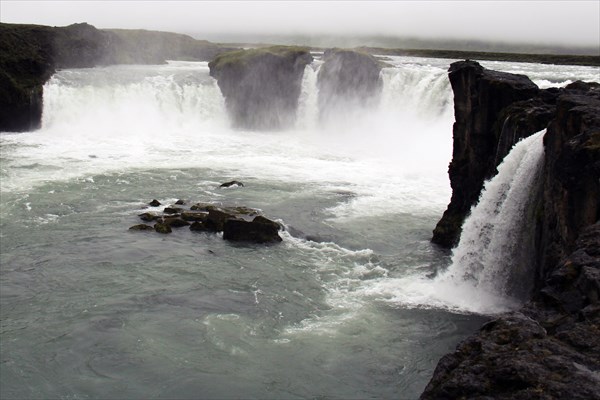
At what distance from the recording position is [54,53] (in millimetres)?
53469

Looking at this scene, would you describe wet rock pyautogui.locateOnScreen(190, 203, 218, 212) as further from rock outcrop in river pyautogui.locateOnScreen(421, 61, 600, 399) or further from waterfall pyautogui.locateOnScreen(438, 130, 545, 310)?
waterfall pyautogui.locateOnScreen(438, 130, 545, 310)

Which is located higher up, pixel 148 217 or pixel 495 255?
pixel 495 255

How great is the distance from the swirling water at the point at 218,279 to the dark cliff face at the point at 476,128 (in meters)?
1.50

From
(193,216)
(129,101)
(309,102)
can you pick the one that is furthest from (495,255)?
(129,101)

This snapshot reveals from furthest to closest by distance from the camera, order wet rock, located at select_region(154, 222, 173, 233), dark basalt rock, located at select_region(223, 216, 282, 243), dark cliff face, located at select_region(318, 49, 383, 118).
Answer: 1. dark cliff face, located at select_region(318, 49, 383, 118)
2. wet rock, located at select_region(154, 222, 173, 233)
3. dark basalt rock, located at select_region(223, 216, 282, 243)

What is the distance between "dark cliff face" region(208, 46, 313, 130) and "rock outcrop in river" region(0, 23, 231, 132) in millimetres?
13066

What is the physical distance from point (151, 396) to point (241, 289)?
16.9ft

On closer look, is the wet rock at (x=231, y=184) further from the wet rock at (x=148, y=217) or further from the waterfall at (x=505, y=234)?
the waterfall at (x=505, y=234)

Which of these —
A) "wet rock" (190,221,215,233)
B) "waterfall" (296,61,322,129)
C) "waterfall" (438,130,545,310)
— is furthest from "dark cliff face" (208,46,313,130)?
"waterfall" (438,130,545,310)

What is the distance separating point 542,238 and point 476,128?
240 inches

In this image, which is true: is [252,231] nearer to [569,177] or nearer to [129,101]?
[569,177]

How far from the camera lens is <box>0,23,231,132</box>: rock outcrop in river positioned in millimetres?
39656

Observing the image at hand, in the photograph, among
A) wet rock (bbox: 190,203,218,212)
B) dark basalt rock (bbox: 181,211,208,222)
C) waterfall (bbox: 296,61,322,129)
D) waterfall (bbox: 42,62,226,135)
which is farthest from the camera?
waterfall (bbox: 296,61,322,129)

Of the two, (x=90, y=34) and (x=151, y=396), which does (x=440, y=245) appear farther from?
A: (x=90, y=34)
